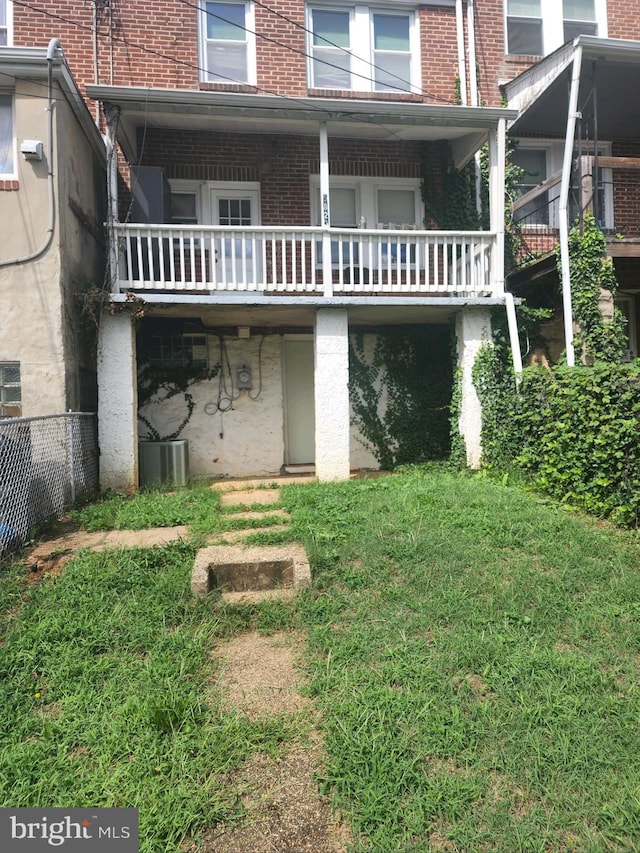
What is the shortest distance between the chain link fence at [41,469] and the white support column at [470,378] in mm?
5394

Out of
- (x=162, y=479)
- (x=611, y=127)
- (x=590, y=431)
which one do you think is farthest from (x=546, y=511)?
(x=611, y=127)

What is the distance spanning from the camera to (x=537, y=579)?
12.9 feet

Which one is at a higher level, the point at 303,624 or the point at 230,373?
the point at 230,373

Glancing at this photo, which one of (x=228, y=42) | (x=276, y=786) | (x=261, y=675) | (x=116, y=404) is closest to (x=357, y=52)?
(x=228, y=42)

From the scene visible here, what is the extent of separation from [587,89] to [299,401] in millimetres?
6784

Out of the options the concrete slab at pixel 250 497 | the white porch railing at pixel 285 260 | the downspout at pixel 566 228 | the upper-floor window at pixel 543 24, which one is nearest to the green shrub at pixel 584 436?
the downspout at pixel 566 228

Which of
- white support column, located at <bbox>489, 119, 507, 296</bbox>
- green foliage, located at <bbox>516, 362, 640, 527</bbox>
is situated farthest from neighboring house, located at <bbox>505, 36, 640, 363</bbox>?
green foliage, located at <bbox>516, 362, 640, 527</bbox>

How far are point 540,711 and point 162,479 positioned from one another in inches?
256

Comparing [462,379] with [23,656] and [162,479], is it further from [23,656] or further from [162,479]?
[23,656]

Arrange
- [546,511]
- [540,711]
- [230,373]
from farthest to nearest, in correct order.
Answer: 1. [230,373]
2. [546,511]
3. [540,711]

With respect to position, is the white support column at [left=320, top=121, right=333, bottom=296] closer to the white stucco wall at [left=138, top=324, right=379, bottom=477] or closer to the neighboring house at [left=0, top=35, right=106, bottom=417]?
the white stucco wall at [left=138, top=324, right=379, bottom=477]

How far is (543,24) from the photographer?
1016 cm

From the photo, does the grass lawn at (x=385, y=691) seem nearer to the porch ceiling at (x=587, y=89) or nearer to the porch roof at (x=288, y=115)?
the porch roof at (x=288, y=115)

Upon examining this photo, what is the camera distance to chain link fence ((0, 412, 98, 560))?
4.89 m
